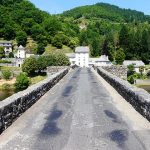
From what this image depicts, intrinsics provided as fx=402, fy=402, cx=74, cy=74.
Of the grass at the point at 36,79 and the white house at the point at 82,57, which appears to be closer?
the grass at the point at 36,79

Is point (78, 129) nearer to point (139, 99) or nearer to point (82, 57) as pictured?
point (139, 99)

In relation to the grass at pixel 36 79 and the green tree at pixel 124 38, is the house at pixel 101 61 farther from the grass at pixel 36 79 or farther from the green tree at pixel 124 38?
the grass at pixel 36 79

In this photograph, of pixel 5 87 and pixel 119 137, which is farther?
pixel 5 87

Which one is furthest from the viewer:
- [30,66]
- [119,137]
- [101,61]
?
[101,61]

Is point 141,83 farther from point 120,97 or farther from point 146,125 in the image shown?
point 146,125

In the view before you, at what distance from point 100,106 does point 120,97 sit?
4560mm

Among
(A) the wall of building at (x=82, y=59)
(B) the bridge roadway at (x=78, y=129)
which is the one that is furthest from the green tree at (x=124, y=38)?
(B) the bridge roadway at (x=78, y=129)

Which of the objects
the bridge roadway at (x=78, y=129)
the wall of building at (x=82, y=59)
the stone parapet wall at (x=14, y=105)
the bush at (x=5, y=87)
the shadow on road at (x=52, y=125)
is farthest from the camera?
the wall of building at (x=82, y=59)

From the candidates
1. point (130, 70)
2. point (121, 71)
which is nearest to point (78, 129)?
point (121, 71)

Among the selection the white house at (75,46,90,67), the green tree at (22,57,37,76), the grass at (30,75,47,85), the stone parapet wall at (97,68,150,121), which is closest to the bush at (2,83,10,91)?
the grass at (30,75,47,85)

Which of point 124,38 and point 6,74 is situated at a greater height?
point 124,38

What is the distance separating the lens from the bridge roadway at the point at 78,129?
496 inches

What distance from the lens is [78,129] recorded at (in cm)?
1473

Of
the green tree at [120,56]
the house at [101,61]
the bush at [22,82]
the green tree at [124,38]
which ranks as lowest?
the bush at [22,82]
